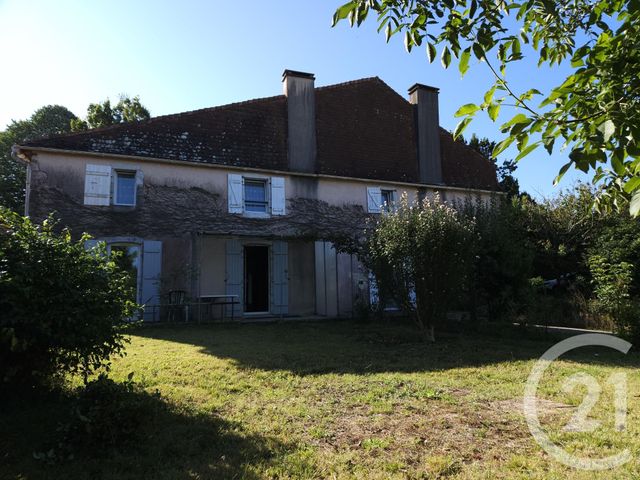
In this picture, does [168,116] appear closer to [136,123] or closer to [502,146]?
[136,123]

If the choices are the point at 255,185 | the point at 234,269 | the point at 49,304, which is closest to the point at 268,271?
the point at 234,269

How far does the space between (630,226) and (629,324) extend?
412 cm

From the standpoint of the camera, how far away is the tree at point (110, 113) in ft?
86.2

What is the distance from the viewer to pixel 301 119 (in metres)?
15.3

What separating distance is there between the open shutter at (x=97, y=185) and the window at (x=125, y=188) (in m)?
0.26

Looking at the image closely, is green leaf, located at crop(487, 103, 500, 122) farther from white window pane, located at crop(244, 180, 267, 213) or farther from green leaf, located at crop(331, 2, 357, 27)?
white window pane, located at crop(244, 180, 267, 213)

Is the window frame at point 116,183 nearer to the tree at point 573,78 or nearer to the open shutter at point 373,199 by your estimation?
the open shutter at point 373,199

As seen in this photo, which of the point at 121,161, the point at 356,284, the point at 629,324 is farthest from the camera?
the point at 356,284

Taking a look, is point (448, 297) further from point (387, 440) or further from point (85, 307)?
point (85, 307)

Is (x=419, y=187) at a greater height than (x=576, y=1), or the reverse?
(x=419, y=187)

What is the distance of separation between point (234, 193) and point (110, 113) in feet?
59.1

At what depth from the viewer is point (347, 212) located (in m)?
15.1

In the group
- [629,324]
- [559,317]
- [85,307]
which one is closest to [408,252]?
[629,324]

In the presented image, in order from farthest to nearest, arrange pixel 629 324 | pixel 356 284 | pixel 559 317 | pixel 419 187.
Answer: pixel 419 187, pixel 356 284, pixel 559 317, pixel 629 324
